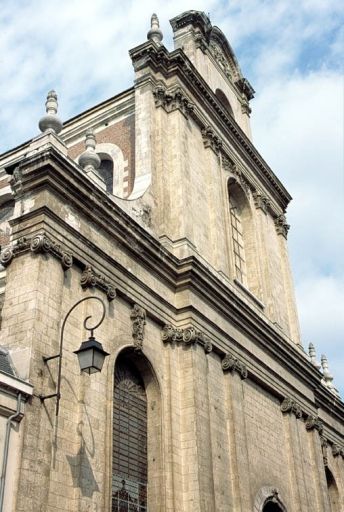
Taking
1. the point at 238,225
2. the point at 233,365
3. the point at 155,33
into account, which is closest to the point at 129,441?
the point at 233,365

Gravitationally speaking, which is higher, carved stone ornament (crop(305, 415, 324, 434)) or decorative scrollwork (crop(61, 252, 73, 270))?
carved stone ornament (crop(305, 415, 324, 434))

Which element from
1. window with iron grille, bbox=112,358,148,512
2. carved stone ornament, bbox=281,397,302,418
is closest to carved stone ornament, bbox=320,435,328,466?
carved stone ornament, bbox=281,397,302,418

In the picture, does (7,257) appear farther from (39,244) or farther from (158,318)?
(158,318)

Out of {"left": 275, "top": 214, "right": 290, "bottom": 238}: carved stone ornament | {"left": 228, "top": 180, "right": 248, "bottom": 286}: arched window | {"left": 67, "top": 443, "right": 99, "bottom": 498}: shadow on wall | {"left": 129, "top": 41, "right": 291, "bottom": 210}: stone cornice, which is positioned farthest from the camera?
{"left": 275, "top": 214, "right": 290, "bottom": 238}: carved stone ornament

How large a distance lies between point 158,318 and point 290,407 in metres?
6.47

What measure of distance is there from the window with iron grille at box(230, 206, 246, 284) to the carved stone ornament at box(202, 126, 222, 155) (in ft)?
8.03

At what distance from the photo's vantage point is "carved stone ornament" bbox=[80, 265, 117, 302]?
12742 millimetres

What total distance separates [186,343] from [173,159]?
5584 millimetres

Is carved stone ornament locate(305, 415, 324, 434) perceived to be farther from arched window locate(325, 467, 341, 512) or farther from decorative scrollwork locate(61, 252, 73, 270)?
decorative scrollwork locate(61, 252, 73, 270)

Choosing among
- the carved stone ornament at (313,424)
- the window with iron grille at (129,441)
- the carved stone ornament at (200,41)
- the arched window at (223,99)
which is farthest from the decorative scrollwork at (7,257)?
the arched window at (223,99)

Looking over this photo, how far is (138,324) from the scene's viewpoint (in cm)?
1402

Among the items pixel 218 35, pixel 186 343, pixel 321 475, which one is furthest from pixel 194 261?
pixel 218 35

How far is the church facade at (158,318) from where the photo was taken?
11164 millimetres

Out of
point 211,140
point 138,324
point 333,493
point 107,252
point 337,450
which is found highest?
point 211,140
